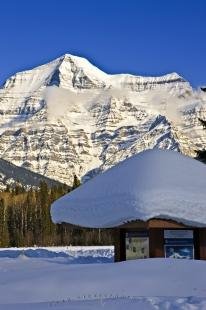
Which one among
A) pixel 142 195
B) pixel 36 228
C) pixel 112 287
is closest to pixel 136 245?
pixel 142 195

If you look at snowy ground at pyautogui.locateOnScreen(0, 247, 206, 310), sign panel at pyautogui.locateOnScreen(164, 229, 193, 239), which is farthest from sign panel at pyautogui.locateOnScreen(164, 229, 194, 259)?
snowy ground at pyautogui.locateOnScreen(0, 247, 206, 310)

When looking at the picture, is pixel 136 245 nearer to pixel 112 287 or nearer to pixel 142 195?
pixel 142 195

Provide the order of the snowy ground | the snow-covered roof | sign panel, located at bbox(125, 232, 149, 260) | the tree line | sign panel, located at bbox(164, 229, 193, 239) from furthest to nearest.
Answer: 1. the tree line
2. sign panel, located at bbox(125, 232, 149, 260)
3. sign panel, located at bbox(164, 229, 193, 239)
4. the snow-covered roof
5. the snowy ground

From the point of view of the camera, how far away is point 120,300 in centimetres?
1120

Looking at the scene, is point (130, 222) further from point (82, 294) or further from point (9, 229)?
point (9, 229)

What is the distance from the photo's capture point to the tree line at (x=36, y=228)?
97.9 metres

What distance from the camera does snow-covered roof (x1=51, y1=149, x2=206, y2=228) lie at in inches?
717

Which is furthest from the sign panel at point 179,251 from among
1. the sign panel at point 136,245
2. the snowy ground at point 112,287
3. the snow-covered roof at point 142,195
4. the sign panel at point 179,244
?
the snowy ground at point 112,287

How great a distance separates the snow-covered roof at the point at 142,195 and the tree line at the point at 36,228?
68688 millimetres

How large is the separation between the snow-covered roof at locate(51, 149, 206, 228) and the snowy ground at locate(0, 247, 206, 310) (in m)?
2.71

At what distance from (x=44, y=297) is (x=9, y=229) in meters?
104

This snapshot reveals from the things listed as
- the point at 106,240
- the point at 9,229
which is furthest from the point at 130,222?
the point at 9,229

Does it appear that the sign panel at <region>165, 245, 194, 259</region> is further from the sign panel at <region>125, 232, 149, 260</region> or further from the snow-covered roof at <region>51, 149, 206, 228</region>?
the snow-covered roof at <region>51, 149, 206, 228</region>

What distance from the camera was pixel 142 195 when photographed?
18.3m
